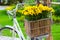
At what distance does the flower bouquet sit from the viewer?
2895mm

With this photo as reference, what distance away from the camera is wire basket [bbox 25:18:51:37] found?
290cm

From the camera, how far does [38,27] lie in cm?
294

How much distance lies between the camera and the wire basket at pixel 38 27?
2902mm

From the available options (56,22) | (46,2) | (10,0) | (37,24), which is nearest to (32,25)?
(37,24)

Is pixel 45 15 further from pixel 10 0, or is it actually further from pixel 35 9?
pixel 10 0

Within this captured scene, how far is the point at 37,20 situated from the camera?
293 cm

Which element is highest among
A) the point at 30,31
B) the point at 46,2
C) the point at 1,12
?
the point at 46,2

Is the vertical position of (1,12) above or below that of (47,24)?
below

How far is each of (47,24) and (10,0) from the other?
8.68 m

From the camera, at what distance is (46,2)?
339 centimetres

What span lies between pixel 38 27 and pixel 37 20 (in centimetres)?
9

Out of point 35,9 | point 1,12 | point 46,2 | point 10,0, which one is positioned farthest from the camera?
point 10,0

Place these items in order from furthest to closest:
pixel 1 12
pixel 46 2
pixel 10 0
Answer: pixel 10 0 < pixel 1 12 < pixel 46 2

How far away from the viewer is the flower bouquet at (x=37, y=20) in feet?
9.50
